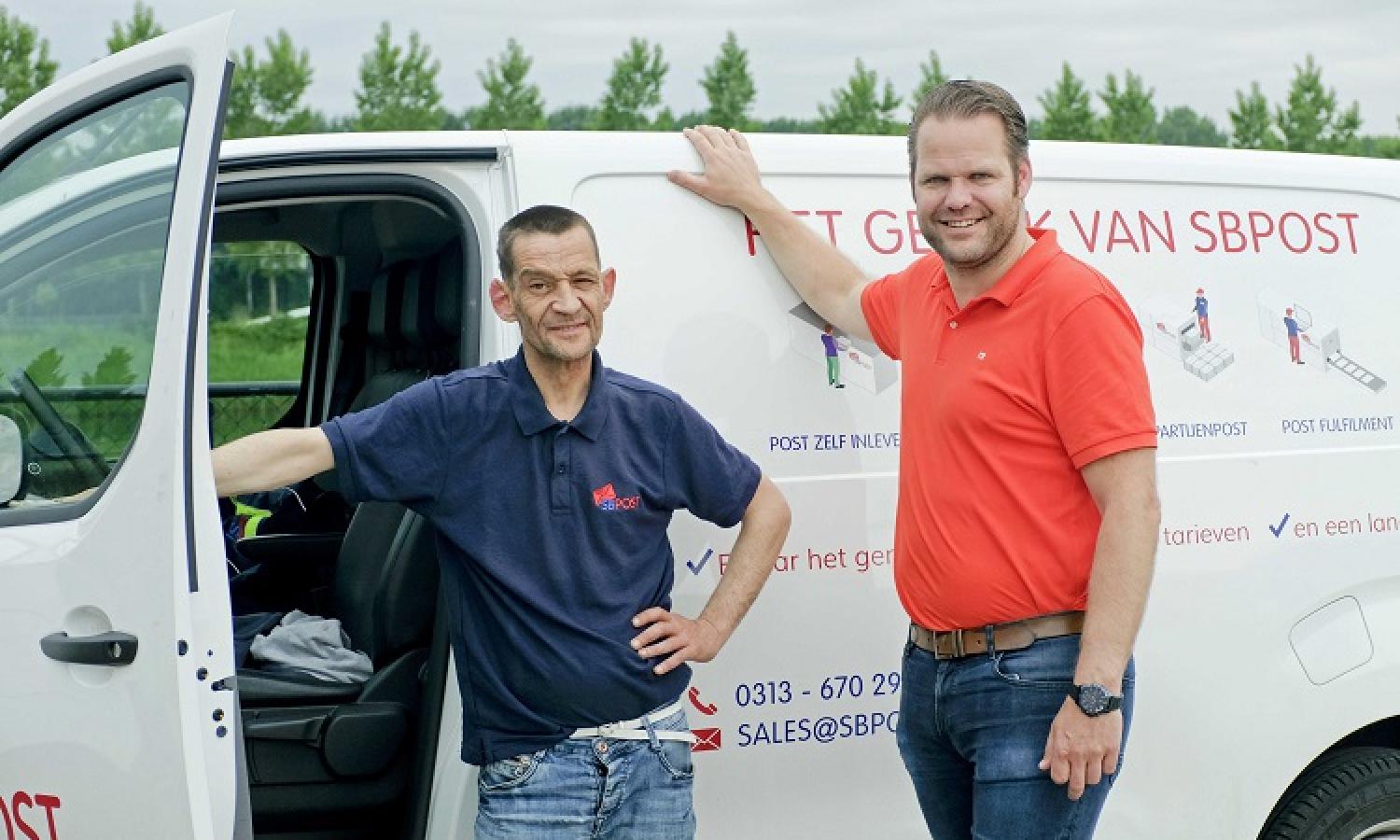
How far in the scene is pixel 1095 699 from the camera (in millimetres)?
2561

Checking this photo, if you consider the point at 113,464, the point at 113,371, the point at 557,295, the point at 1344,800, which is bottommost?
the point at 1344,800

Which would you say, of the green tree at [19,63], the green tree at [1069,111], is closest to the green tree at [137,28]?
the green tree at [19,63]

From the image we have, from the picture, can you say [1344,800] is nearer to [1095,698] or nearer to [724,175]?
[1095,698]

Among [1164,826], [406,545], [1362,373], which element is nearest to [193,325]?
[406,545]

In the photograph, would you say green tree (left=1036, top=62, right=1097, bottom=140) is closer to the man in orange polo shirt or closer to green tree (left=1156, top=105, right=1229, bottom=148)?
green tree (left=1156, top=105, right=1229, bottom=148)

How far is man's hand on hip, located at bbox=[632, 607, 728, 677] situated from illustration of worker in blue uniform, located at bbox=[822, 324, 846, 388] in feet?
2.06

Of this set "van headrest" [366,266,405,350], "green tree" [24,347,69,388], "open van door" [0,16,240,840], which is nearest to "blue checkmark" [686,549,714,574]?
"open van door" [0,16,240,840]

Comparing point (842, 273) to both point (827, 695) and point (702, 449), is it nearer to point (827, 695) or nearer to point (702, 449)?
point (702, 449)

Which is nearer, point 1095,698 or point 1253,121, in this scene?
point 1095,698

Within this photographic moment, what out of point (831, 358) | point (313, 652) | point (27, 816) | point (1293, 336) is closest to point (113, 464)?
point (27, 816)

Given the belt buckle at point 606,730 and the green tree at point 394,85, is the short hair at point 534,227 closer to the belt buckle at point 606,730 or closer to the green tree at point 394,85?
the belt buckle at point 606,730

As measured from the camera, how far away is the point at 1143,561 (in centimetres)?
258

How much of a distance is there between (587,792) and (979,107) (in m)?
1.29

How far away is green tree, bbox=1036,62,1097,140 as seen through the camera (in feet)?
135
